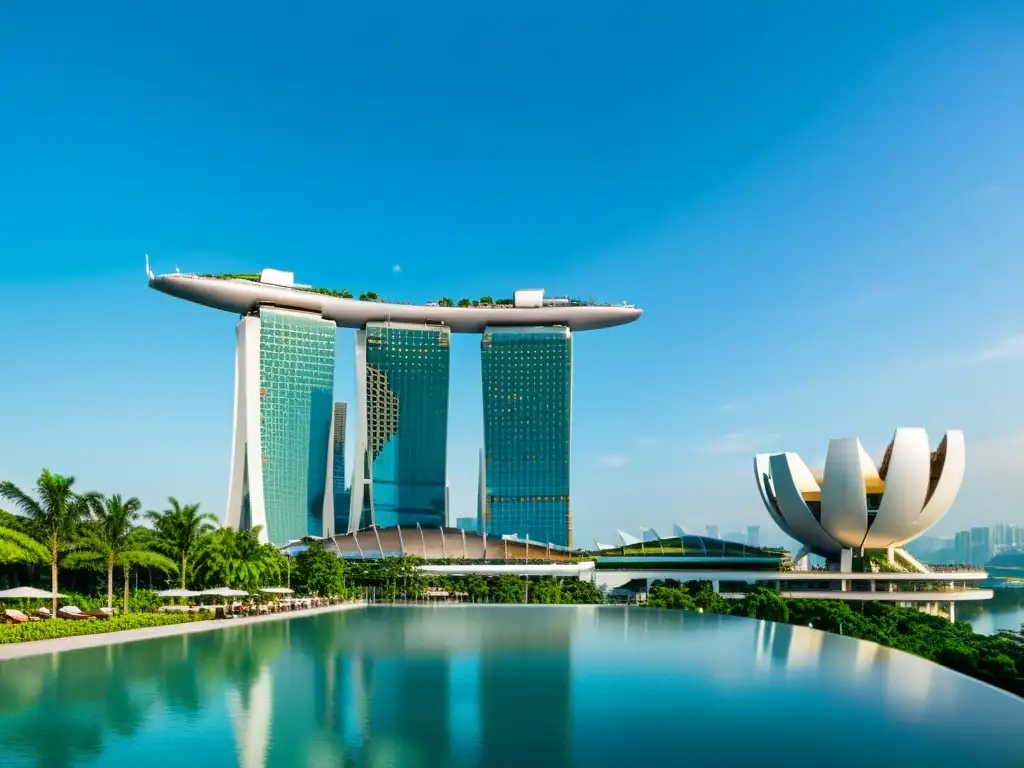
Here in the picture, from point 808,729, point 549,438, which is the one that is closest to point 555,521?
point 549,438

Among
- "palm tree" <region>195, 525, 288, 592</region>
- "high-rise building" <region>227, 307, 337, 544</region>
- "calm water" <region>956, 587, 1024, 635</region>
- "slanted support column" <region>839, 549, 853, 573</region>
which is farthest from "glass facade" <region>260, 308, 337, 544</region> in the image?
"calm water" <region>956, 587, 1024, 635</region>

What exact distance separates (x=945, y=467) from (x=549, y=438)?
146 ft

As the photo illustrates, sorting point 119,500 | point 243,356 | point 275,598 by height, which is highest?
point 243,356

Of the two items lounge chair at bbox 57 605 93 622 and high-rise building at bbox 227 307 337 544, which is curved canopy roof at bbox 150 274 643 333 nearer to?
high-rise building at bbox 227 307 337 544

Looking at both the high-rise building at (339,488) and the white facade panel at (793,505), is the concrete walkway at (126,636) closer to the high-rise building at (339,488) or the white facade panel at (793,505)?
the white facade panel at (793,505)

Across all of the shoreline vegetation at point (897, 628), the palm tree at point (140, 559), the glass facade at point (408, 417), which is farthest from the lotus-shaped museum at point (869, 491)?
the glass facade at point (408, 417)

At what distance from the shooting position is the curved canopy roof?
258ft

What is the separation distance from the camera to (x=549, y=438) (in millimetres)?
88938

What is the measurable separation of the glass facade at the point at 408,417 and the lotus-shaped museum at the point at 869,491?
4154 cm

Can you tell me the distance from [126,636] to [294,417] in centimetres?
5314

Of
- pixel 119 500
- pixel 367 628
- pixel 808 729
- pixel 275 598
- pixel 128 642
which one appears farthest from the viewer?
pixel 275 598

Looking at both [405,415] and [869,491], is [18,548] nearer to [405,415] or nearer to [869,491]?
[869,491]

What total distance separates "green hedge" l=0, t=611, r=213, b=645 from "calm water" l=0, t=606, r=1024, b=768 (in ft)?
9.25

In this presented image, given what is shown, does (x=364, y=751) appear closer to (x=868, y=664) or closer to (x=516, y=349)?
(x=868, y=664)
